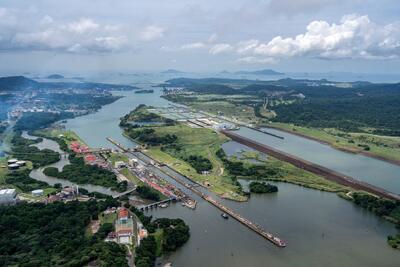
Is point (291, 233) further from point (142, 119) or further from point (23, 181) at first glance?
point (142, 119)

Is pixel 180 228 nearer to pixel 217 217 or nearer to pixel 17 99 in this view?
pixel 217 217

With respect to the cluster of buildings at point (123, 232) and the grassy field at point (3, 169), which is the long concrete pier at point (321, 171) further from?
the grassy field at point (3, 169)

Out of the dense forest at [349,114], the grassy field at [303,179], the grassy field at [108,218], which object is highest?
the dense forest at [349,114]

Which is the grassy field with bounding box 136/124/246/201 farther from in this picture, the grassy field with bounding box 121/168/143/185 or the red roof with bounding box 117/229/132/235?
the red roof with bounding box 117/229/132/235

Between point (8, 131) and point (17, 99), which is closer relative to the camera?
point (8, 131)

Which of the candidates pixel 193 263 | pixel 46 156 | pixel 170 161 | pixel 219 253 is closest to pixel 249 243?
pixel 219 253

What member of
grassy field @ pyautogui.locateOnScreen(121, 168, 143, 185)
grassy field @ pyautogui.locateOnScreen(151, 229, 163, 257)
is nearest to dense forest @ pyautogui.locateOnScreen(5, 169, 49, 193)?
grassy field @ pyautogui.locateOnScreen(121, 168, 143, 185)

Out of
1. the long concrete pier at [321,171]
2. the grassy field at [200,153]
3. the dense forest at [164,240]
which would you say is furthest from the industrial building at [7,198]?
the long concrete pier at [321,171]
